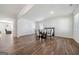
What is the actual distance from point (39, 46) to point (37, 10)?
1.18 meters

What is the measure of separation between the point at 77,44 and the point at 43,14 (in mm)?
1477

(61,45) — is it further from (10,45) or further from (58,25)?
(10,45)

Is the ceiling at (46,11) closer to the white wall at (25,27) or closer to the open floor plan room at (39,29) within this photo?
the open floor plan room at (39,29)

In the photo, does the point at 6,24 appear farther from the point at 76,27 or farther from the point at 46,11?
the point at 76,27

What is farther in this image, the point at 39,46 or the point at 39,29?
the point at 39,29

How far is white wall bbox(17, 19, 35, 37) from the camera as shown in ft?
11.3

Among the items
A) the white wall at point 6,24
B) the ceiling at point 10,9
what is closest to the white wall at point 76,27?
the ceiling at point 10,9

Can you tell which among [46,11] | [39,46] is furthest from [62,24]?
[39,46]

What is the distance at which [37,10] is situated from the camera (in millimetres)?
3281

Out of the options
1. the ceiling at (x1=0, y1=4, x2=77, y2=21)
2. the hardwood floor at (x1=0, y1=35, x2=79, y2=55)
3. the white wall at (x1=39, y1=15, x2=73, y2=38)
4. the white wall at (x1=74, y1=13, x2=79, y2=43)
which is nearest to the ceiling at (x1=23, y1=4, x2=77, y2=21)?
the ceiling at (x1=0, y1=4, x2=77, y2=21)

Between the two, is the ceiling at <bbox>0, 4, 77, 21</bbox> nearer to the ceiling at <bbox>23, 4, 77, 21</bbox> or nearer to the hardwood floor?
the ceiling at <bbox>23, 4, 77, 21</bbox>

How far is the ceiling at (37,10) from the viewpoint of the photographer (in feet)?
9.78

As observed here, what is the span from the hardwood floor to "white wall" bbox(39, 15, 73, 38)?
201 mm
